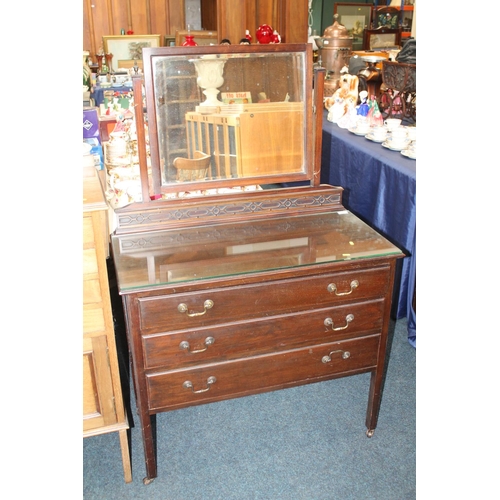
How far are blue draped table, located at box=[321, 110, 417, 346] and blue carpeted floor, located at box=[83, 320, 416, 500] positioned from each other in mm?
418

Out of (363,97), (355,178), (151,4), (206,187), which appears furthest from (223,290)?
(151,4)

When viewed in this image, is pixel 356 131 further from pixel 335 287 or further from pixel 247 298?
pixel 247 298

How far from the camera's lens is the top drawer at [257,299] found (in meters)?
1.26

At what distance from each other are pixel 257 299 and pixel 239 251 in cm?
14

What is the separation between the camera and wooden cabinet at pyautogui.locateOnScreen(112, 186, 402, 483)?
1.27m

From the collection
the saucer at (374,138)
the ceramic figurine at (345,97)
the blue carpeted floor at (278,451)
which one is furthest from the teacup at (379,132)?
the blue carpeted floor at (278,451)

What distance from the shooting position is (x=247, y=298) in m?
1.31

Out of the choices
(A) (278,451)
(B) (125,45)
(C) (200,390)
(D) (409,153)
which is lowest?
(A) (278,451)

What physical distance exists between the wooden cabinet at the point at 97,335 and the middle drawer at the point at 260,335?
0.40 feet

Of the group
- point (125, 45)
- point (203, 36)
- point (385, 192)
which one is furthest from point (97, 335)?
point (203, 36)

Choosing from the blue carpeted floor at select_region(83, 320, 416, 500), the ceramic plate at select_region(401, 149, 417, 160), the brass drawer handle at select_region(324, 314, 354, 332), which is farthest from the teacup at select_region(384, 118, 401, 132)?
the brass drawer handle at select_region(324, 314, 354, 332)

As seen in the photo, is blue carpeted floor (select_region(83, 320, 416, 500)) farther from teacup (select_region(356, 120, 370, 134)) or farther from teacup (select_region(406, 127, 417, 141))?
teacup (select_region(356, 120, 370, 134))
